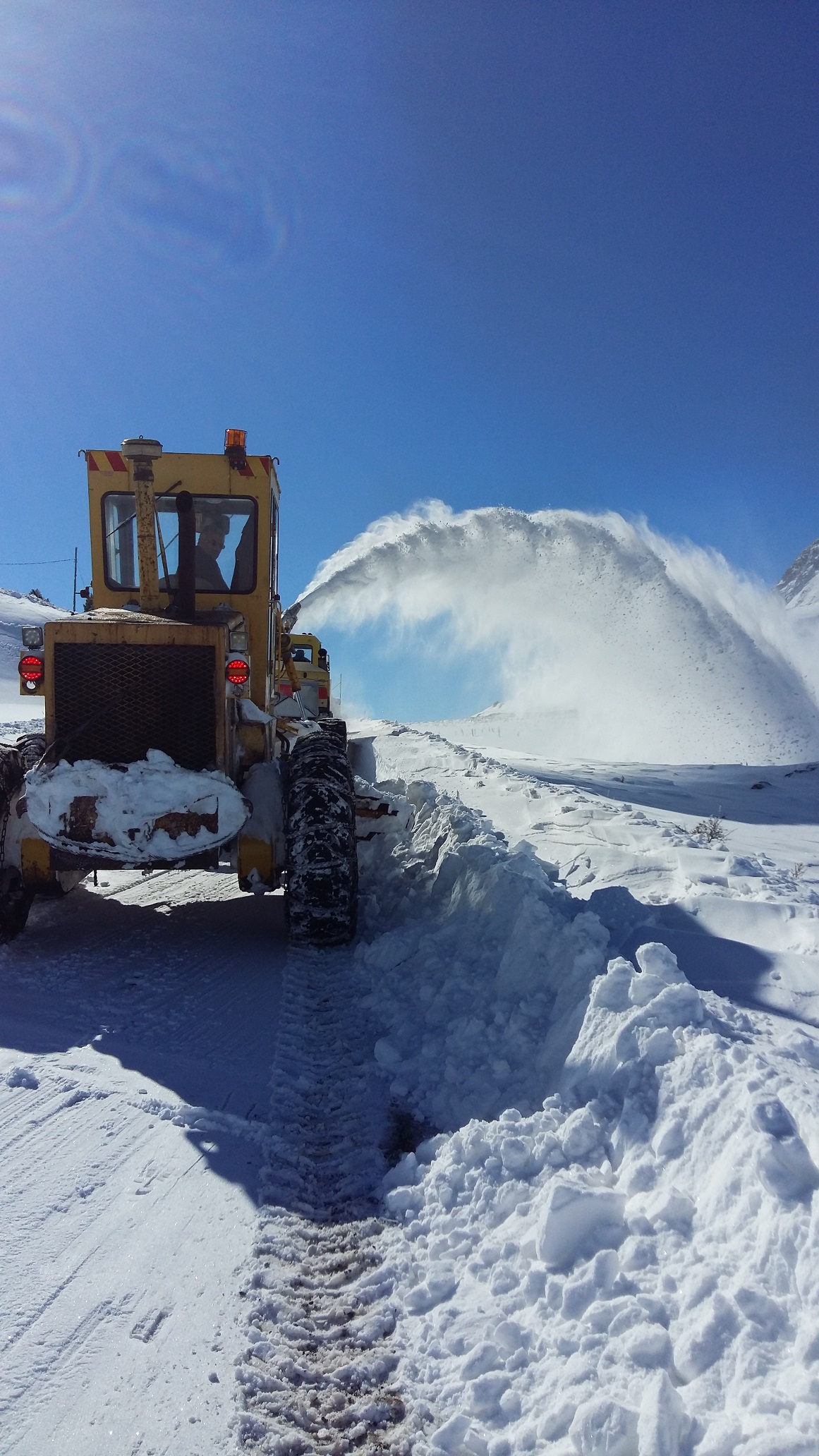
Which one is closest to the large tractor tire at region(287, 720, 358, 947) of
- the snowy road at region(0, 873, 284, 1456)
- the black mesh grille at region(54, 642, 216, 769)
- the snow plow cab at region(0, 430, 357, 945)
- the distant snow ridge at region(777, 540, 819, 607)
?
the snow plow cab at region(0, 430, 357, 945)

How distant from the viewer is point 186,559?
6.16 m

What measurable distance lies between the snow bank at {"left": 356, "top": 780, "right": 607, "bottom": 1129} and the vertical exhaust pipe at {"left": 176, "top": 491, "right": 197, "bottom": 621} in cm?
242

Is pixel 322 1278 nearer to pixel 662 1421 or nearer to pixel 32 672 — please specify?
pixel 662 1421

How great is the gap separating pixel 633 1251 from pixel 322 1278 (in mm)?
941

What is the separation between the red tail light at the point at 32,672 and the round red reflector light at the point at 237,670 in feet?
3.81

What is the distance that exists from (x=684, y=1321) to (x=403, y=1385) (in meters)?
0.73

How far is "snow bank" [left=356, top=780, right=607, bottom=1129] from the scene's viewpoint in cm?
364

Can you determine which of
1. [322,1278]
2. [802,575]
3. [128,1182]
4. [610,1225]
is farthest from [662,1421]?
[802,575]

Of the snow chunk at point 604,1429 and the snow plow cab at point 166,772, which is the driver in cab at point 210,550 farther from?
the snow chunk at point 604,1429

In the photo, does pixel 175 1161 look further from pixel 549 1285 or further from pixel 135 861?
pixel 135 861

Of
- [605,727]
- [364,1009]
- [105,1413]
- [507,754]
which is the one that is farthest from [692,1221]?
[605,727]

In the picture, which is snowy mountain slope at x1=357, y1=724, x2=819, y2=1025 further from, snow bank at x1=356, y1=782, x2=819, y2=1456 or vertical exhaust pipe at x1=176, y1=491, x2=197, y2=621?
vertical exhaust pipe at x1=176, y1=491, x2=197, y2=621

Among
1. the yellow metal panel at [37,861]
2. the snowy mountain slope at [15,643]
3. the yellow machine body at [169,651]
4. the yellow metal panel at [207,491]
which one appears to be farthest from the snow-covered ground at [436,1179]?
the snowy mountain slope at [15,643]

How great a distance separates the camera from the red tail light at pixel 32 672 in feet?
18.8
